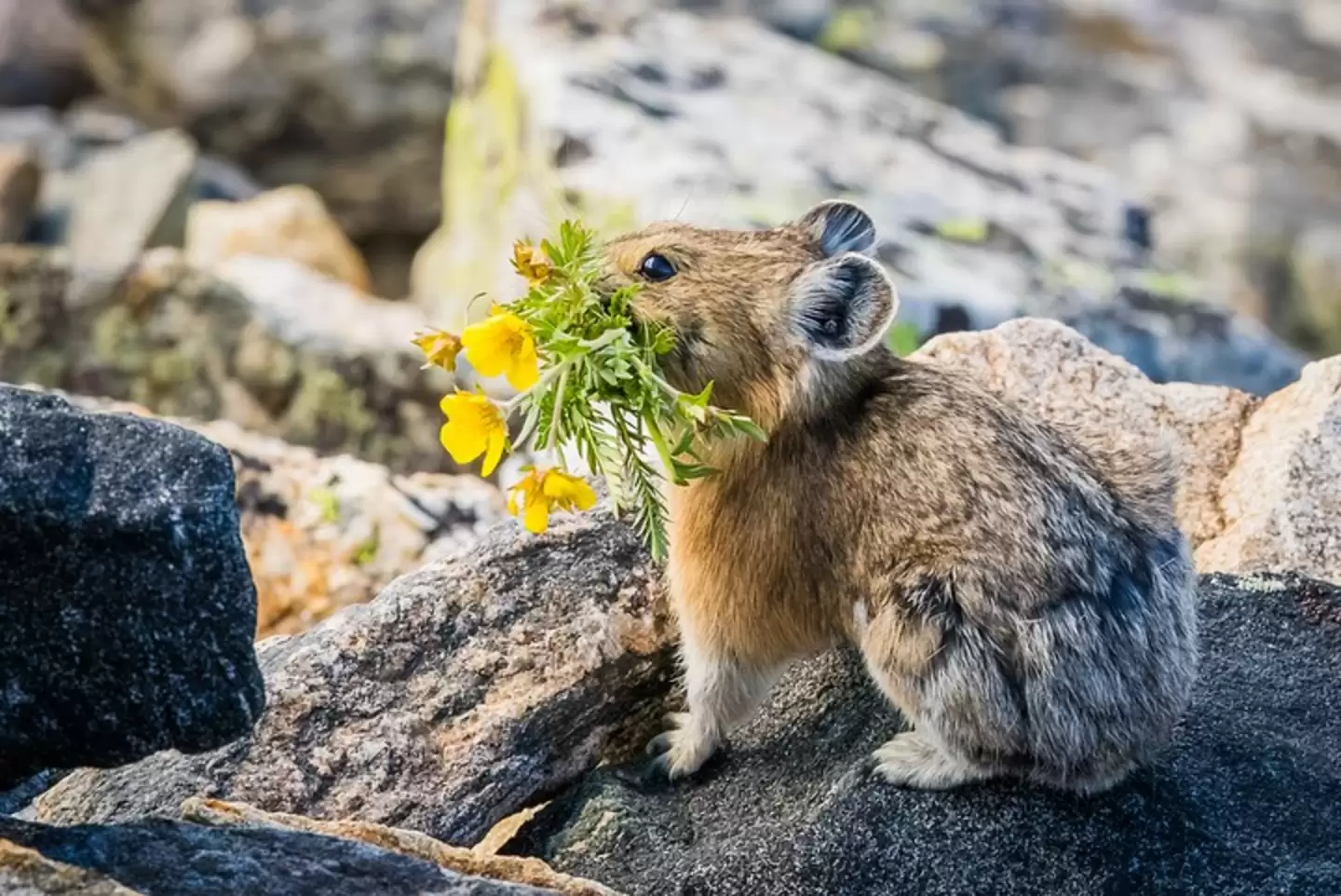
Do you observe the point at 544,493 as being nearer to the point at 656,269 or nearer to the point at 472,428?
the point at 472,428

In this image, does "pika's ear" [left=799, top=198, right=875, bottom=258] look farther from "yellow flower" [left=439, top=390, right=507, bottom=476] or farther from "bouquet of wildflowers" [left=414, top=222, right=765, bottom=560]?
"yellow flower" [left=439, top=390, right=507, bottom=476]

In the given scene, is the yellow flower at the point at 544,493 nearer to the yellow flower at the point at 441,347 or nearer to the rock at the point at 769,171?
the yellow flower at the point at 441,347

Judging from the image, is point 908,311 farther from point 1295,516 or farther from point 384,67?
point 384,67

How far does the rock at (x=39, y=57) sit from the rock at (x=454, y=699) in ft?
52.1

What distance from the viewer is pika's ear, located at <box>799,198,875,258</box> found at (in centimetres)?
644

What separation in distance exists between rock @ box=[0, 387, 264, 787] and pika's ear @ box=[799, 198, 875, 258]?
9.40 feet

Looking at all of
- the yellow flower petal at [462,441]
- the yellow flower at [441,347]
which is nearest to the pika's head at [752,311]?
the yellow flower at [441,347]

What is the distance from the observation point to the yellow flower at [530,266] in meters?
5.59

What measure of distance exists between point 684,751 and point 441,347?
1.75 metres

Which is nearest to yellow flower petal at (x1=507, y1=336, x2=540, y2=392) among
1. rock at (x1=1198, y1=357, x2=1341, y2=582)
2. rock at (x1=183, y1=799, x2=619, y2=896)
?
rock at (x1=183, y1=799, x2=619, y2=896)

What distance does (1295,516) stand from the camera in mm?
7070

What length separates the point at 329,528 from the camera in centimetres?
903

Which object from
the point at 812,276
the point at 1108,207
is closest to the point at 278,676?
the point at 812,276

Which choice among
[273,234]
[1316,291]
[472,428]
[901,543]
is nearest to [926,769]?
[901,543]
